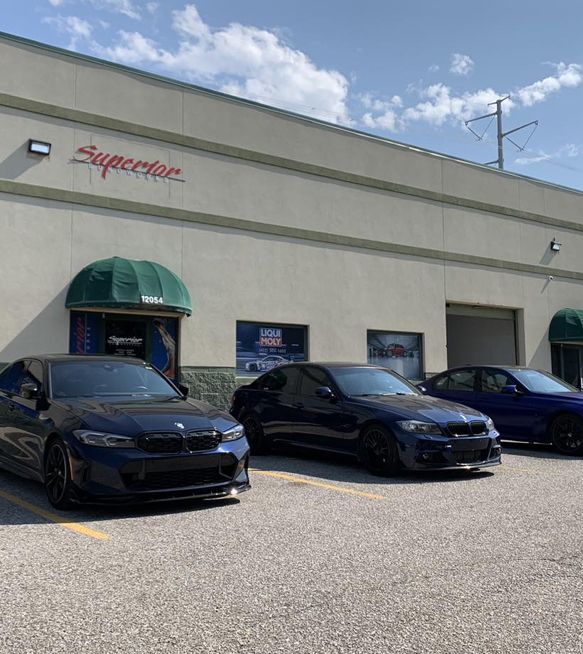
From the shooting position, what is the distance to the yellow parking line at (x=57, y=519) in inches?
220

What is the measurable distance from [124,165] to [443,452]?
1069cm

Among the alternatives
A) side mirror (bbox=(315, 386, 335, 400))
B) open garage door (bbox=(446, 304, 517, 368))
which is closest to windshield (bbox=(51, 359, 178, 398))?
side mirror (bbox=(315, 386, 335, 400))

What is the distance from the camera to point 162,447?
6402 millimetres

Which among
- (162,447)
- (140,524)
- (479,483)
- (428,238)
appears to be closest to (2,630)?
(140,524)

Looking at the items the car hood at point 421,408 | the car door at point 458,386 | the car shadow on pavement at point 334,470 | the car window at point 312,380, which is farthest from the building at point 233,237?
the car hood at point 421,408

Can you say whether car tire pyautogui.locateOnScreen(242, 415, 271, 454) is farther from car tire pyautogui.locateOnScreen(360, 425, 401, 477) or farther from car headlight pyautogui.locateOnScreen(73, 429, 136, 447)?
car headlight pyautogui.locateOnScreen(73, 429, 136, 447)

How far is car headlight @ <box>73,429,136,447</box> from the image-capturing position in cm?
625

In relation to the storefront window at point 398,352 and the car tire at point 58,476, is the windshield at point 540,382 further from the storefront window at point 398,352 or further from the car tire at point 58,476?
the car tire at point 58,476

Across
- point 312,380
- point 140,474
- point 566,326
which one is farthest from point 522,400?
point 566,326

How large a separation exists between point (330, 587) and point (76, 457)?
3021 mm

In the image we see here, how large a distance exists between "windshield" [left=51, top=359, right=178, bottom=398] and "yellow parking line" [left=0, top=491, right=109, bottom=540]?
1.14 metres

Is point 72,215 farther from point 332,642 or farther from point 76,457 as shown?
point 332,642

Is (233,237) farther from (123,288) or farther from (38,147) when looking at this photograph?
(38,147)

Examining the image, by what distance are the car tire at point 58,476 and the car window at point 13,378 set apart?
1.64 m
